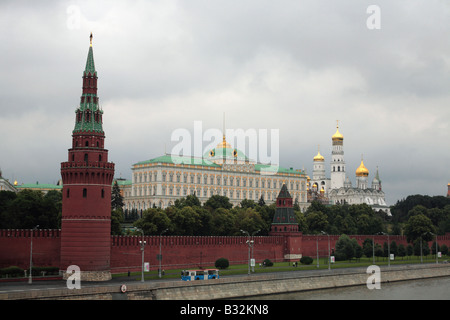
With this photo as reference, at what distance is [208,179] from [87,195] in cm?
9678

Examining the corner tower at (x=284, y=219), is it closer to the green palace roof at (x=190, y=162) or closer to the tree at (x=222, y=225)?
the tree at (x=222, y=225)

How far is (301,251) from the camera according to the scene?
329ft

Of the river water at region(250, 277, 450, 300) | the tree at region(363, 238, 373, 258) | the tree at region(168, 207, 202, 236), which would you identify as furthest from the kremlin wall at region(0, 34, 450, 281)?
the tree at region(363, 238, 373, 258)

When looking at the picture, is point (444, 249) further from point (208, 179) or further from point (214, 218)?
point (208, 179)

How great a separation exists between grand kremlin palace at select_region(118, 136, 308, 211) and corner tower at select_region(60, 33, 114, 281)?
273 feet

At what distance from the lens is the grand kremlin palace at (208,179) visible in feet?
511

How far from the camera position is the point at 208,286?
198ft

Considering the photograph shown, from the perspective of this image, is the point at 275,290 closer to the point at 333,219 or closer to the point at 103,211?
the point at 103,211

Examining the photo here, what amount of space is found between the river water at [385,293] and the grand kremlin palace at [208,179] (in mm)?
83157

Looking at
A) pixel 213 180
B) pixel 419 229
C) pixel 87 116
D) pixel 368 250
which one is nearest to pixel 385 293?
pixel 87 116

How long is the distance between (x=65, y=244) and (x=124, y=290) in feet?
49.4

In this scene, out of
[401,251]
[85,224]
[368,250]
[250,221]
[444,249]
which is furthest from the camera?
[444,249]

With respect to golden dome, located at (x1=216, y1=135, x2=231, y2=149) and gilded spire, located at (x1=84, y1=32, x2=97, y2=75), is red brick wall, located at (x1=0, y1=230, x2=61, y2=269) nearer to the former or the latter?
gilded spire, located at (x1=84, y1=32, x2=97, y2=75)
